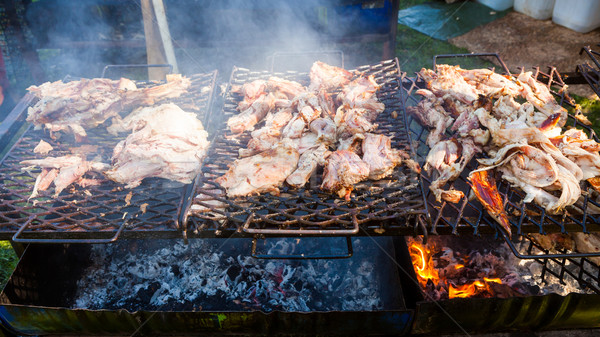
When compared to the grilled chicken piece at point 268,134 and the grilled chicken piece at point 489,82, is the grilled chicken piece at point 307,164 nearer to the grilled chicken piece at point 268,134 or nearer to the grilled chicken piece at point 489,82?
the grilled chicken piece at point 268,134

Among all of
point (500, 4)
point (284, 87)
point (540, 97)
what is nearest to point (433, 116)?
point (540, 97)

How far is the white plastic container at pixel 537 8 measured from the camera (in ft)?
29.6

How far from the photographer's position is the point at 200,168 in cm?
338

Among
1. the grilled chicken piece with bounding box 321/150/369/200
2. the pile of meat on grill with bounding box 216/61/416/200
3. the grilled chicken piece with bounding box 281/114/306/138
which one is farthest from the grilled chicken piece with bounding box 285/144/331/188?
the grilled chicken piece with bounding box 281/114/306/138

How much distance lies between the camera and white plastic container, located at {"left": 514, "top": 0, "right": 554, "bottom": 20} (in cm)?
902

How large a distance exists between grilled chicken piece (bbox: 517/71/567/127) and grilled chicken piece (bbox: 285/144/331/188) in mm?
2224

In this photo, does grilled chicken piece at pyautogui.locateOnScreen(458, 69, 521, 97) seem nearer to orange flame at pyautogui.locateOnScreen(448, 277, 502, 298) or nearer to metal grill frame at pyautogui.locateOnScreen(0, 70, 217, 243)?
orange flame at pyautogui.locateOnScreen(448, 277, 502, 298)

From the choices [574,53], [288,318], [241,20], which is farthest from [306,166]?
[574,53]

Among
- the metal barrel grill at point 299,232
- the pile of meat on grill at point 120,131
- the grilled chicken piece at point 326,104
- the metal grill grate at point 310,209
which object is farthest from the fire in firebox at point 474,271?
the pile of meat on grill at point 120,131

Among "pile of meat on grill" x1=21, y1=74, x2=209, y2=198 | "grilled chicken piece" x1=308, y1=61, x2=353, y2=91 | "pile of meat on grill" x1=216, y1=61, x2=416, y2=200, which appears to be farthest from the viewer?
"grilled chicken piece" x1=308, y1=61, x2=353, y2=91

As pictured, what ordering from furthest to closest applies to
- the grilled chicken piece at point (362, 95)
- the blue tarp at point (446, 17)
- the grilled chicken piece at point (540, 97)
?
1. the blue tarp at point (446, 17)
2. the grilled chicken piece at point (362, 95)
3. the grilled chicken piece at point (540, 97)

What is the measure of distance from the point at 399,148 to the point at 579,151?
144 centimetres

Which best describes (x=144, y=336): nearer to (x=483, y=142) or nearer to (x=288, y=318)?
(x=288, y=318)

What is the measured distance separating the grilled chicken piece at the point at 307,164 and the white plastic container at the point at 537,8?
8.58 metres
